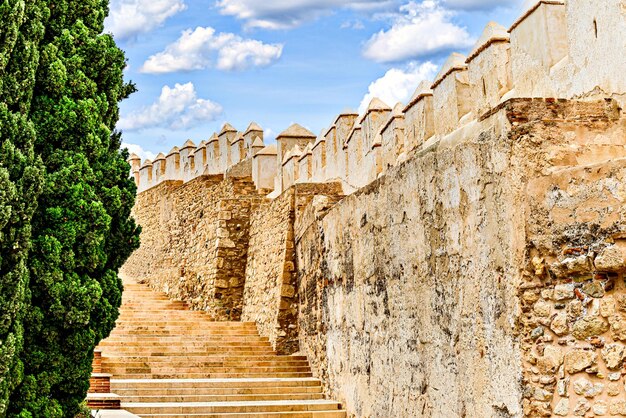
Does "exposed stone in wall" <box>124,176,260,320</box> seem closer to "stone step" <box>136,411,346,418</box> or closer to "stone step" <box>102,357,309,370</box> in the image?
"stone step" <box>102,357,309,370</box>

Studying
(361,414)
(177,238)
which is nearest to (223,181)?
(177,238)

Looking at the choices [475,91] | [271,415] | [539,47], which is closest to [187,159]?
[271,415]

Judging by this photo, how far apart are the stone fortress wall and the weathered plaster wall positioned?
0.6 inches

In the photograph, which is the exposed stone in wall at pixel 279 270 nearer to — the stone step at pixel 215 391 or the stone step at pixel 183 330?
the stone step at pixel 183 330

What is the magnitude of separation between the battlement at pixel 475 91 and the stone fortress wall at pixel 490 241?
0.07ft

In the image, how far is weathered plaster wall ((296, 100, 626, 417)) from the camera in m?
5.67

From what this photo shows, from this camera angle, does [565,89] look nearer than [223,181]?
Yes

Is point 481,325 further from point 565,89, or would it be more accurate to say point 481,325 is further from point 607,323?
point 565,89

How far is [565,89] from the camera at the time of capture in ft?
24.9

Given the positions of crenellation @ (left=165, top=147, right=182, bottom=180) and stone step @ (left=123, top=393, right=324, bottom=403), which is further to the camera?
crenellation @ (left=165, top=147, right=182, bottom=180)

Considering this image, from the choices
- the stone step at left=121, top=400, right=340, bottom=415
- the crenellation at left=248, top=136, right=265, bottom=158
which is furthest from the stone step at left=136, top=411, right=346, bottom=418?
the crenellation at left=248, top=136, right=265, bottom=158

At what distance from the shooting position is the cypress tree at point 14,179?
24.3ft

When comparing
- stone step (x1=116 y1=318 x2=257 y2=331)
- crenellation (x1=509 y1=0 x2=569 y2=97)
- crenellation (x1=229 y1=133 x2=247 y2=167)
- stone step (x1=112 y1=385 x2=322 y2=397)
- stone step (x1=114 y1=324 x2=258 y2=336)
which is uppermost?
crenellation (x1=229 y1=133 x2=247 y2=167)

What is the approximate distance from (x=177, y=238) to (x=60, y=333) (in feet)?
46.3
